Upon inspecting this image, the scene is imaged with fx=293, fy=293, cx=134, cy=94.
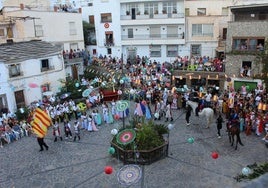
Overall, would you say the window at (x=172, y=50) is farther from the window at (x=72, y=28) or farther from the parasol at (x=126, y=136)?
the parasol at (x=126, y=136)

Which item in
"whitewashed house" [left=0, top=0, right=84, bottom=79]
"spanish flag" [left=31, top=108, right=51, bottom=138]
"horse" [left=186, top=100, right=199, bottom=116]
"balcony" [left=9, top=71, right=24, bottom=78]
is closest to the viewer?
"spanish flag" [left=31, top=108, right=51, bottom=138]

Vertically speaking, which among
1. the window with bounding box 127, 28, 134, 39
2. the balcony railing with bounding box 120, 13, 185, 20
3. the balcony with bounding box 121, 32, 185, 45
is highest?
the balcony railing with bounding box 120, 13, 185, 20

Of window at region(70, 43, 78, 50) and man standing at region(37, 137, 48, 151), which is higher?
window at region(70, 43, 78, 50)

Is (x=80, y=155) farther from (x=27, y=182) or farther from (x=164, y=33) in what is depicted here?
(x=164, y=33)

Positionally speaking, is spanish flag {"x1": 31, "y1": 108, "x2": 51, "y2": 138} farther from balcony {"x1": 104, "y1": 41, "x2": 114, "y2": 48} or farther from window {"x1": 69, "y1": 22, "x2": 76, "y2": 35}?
balcony {"x1": 104, "y1": 41, "x2": 114, "y2": 48}

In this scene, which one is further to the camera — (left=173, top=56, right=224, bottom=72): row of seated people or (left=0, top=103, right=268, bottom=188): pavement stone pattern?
(left=173, top=56, right=224, bottom=72): row of seated people

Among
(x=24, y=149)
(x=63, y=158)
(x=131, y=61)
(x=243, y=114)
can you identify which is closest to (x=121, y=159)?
(x=63, y=158)

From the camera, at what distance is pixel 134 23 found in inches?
1588

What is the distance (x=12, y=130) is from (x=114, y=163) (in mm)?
9191

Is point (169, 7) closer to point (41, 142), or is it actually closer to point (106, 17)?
point (106, 17)

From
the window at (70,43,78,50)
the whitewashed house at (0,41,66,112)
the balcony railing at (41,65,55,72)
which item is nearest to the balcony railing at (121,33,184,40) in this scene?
the window at (70,43,78,50)

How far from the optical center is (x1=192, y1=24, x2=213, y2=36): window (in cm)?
3706

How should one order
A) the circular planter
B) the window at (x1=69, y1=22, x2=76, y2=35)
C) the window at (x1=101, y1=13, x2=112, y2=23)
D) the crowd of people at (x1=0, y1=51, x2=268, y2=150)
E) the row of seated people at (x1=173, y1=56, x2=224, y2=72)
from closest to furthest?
1. the circular planter
2. the crowd of people at (x1=0, y1=51, x2=268, y2=150)
3. the row of seated people at (x1=173, y1=56, x2=224, y2=72)
4. the window at (x1=69, y1=22, x2=76, y2=35)
5. the window at (x1=101, y1=13, x2=112, y2=23)

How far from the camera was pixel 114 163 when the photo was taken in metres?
16.5
